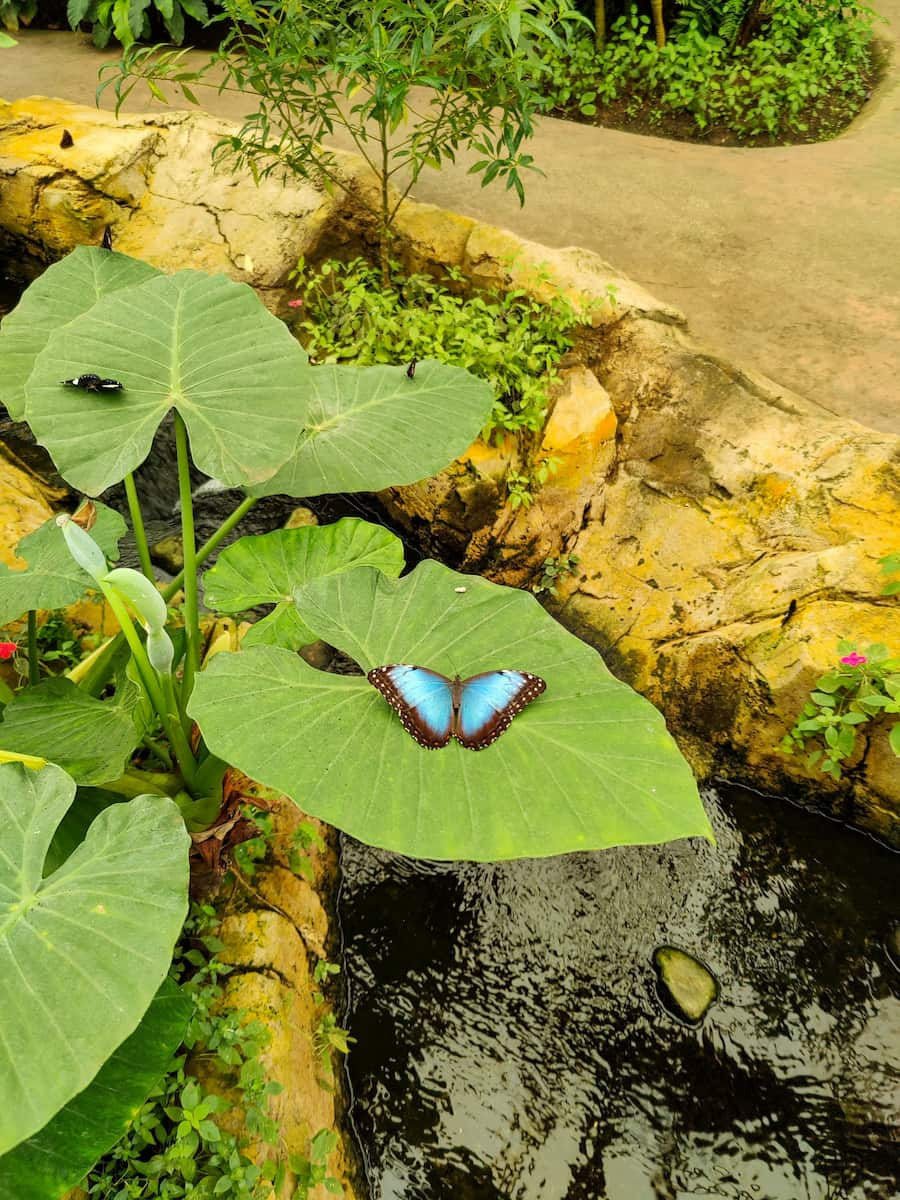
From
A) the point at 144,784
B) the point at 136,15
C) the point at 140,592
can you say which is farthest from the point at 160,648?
the point at 136,15

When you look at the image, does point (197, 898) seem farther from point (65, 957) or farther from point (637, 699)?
point (637, 699)

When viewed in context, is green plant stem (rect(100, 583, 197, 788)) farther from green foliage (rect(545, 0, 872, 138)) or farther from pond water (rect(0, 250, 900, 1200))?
green foliage (rect(545, 0, 872, 138))

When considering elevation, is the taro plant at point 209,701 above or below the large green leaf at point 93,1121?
above

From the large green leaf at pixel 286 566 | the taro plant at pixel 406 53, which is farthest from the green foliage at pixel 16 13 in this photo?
the large green leaf at pixel 286 566

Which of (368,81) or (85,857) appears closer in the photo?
(85,857)

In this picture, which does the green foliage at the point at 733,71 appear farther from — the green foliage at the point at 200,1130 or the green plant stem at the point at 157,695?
the green foliage at the point at 200,1130

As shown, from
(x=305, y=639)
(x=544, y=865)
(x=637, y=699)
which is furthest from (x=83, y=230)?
(x=637, y=699)
